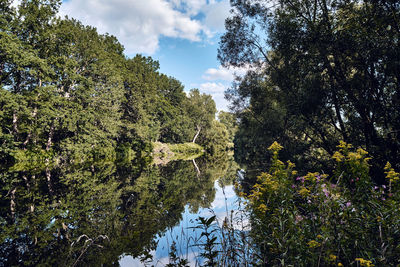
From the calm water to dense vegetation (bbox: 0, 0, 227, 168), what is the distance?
894 centimetres

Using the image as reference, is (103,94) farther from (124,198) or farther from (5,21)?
(124,198)

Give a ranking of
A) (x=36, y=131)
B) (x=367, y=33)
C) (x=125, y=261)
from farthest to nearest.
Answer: (x=36, y=131), (x=367, y=33), (x=125, y=261)

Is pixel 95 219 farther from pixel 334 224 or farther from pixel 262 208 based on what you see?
pixel 334 224

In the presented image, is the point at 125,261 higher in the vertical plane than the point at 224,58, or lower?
lower

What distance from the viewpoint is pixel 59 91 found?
2339cm

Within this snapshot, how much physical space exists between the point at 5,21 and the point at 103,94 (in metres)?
11.7

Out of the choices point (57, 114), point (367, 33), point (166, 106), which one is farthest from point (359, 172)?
point (166, 106)

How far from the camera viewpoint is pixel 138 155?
125 feet

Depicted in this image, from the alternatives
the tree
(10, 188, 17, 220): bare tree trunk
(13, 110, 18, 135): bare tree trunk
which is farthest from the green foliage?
the tree

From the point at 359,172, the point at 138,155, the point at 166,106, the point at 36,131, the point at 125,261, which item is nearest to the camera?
the point at 359,172

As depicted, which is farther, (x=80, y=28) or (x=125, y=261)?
(x=80, y=28)

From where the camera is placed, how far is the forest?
138 inches

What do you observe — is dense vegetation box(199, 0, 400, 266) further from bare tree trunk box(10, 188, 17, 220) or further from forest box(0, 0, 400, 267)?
bare tree trunk box(10, 188, 17, 220)

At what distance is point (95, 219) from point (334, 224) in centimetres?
764
